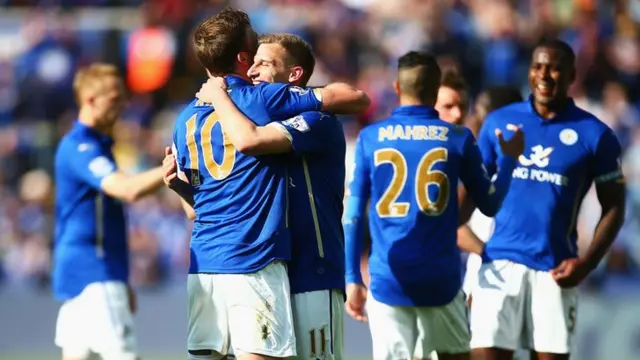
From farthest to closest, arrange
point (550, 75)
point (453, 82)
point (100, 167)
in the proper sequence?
1. point (453, 82)
2. point (100, 167)
3. point (550, 75)

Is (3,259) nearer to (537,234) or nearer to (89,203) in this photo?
(89,203)

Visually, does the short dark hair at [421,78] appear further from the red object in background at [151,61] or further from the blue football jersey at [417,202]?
the red object in background at [151,61]

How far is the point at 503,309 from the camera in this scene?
7.06 m

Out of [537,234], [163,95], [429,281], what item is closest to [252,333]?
[429,281]

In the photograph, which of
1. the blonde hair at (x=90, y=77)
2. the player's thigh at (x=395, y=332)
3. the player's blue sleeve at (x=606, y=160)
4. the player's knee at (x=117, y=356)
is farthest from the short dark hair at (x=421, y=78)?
the player's knee at (x=117, y=356)

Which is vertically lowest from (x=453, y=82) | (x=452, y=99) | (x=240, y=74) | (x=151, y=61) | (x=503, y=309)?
(x=503, y=309)

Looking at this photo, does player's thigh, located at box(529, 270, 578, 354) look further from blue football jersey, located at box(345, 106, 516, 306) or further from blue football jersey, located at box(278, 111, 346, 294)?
blue football jersey, located at box(278, 111, 346, 294)

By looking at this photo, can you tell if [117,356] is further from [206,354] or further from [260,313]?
[260,313]

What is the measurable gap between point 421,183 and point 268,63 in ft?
4.49

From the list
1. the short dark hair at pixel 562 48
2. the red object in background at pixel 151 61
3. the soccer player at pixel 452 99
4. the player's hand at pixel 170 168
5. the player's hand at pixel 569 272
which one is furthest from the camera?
the red object in background at pixel 151 61

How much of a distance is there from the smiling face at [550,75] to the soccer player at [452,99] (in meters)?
0.63

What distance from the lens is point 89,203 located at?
774cm

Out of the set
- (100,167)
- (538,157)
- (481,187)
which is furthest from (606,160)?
(100,167)

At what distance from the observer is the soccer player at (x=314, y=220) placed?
532cm
